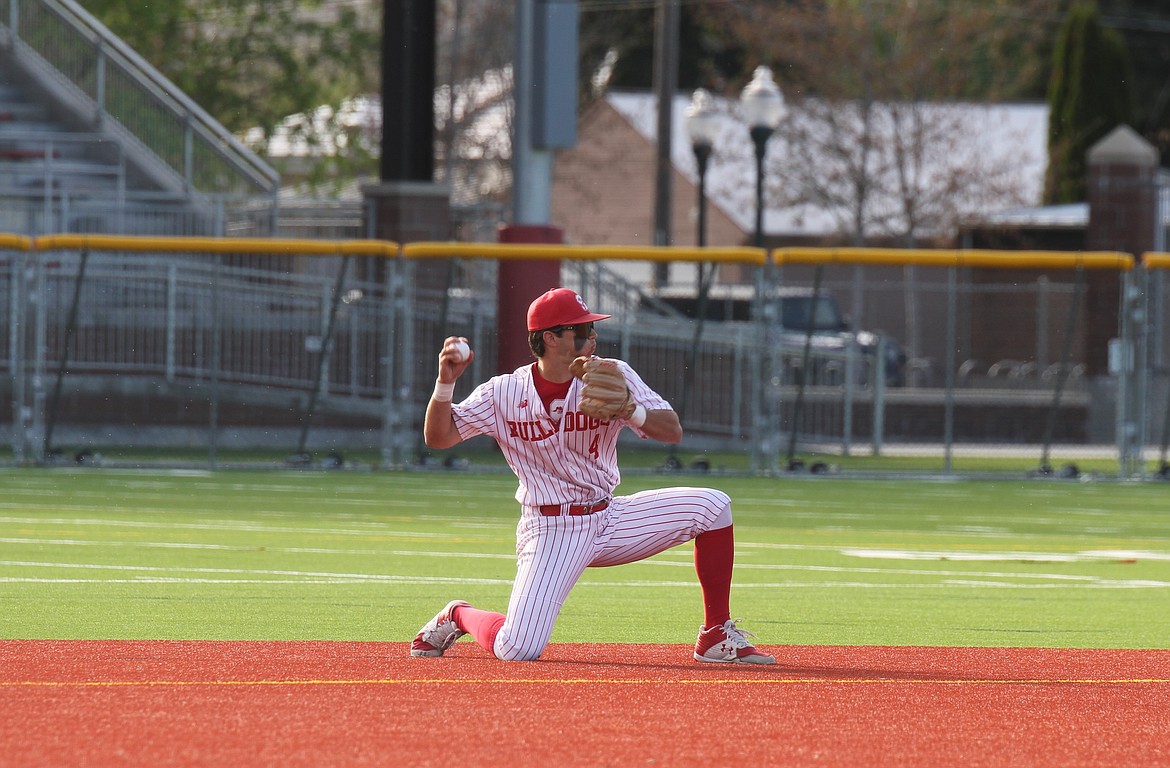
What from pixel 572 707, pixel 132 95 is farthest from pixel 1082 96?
pixel 572 707

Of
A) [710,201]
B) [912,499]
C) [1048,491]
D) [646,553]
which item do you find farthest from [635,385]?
[710,201]

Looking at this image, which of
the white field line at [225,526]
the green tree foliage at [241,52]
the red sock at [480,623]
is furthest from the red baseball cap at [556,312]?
the green tree foliage at [241,52]

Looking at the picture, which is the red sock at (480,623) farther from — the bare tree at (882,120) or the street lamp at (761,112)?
the bare tree at (882,120)

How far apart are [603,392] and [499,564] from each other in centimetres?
471

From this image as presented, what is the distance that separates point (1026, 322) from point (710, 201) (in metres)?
15.3

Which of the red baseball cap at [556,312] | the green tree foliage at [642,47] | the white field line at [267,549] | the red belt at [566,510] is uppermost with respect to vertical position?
the green tree foliage at [642,47]

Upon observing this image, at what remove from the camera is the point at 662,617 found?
939 cm

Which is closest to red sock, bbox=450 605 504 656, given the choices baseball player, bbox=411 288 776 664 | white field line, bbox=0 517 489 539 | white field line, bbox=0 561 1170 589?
baseball player, bbox=411 288 776 664

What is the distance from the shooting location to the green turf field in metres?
9.05

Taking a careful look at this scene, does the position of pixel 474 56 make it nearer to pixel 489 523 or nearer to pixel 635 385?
pixel 489 523

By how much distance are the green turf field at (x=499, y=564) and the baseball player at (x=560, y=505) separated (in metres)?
0.88

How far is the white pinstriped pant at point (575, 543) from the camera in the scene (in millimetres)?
7621

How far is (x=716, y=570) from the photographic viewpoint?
7.71m

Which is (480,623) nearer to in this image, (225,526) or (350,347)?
(225,526)
